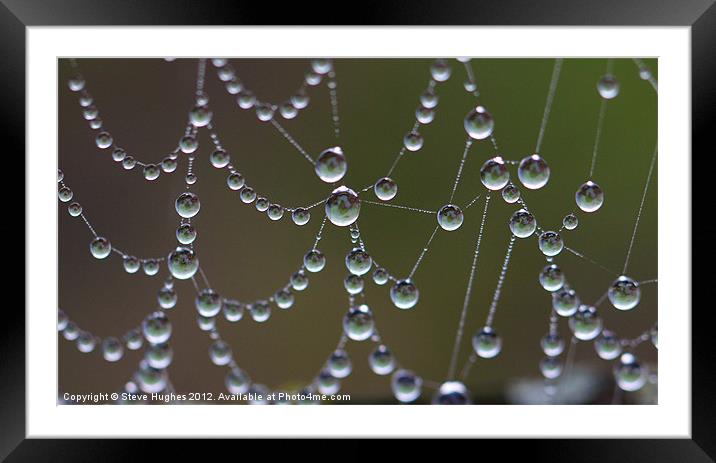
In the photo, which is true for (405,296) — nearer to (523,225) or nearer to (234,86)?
(523,225)

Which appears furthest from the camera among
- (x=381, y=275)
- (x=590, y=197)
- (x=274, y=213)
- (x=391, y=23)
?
(x=381, y=275)

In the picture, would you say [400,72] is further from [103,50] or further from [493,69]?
[103,50]

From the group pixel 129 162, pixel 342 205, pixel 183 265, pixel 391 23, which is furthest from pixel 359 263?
pixel 129 162

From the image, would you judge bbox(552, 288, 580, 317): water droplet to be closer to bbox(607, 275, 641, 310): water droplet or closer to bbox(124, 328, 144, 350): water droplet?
bbox(607, 275, 641, 310): water droplet

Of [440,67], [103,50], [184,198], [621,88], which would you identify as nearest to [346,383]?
[184,198]

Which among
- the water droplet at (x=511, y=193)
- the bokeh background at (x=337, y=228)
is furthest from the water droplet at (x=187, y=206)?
the water droplet at (x=511, y=193)

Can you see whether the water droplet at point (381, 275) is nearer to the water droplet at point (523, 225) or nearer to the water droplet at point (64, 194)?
the water droplet at point (523, 225)

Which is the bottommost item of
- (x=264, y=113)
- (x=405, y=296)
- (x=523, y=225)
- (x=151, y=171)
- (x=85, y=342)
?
(x=85, y=342)
